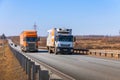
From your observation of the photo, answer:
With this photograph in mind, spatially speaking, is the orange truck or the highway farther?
the orange truck

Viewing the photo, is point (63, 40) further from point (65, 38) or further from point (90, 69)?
point (90, 69)

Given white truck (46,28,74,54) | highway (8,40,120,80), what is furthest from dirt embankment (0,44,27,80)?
white truck (46,28,74,54)

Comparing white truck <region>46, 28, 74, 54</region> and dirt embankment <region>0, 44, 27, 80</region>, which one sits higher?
white truck <region>46, 28, 74, 54</region>

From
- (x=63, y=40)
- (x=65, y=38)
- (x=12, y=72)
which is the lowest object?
(x=12, y=72)

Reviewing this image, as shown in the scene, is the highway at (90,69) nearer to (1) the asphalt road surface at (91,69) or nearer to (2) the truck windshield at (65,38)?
(1) the asphalt road surface at (91,69)

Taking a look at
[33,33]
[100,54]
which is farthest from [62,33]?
[33,33]

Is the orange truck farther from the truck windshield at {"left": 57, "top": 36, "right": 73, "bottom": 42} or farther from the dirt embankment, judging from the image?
the dirt embankment

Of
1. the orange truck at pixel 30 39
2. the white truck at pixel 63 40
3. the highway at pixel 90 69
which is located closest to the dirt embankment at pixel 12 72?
the highway at pixel 90 69

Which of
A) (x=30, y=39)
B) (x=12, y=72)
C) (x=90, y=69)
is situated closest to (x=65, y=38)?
(x=30, y=39)

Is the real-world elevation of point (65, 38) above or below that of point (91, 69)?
above

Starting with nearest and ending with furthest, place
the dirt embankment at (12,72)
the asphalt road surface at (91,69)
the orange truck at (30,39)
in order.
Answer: the asphalt road surface at (91,69) → the dirt embankment at (12,72) → the orange truck at (30,39)

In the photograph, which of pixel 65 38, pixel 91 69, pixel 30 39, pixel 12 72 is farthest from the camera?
pixel 30 39

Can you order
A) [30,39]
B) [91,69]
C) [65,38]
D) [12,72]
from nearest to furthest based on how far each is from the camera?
1. [12,72]
2. [91,69]
3. [65,38]
4. [30,39]

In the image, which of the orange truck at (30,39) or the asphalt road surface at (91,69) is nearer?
the asphalt road surface at (91,69)
